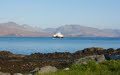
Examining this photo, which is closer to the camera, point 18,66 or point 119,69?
point 119,69

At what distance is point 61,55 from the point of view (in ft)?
173

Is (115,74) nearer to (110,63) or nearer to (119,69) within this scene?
(119,69)

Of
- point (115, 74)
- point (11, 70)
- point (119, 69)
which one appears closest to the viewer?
point (115, 74)

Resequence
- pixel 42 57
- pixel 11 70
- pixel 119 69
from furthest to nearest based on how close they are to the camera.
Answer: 1. pixel 42 57
2. pixel 11 70
3. pixel 119 69

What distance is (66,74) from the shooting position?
2084 cm

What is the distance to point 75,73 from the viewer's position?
21109mm

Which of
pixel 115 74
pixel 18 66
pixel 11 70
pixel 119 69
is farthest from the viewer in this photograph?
pixel 18 66

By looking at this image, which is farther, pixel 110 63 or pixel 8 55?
pixel 8 55

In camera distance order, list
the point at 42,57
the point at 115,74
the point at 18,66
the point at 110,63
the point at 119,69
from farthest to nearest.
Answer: the point at 42,57
the point at 18,66
the point at 110,63
the point at 119,69
the point at 115,74

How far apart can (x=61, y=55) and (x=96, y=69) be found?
29.1m

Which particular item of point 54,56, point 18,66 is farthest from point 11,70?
point 54,56

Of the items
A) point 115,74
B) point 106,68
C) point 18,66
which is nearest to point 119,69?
point 106,68

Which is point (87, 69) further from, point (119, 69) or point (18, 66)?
point (18, 66)

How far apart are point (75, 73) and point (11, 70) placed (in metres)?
13.8
